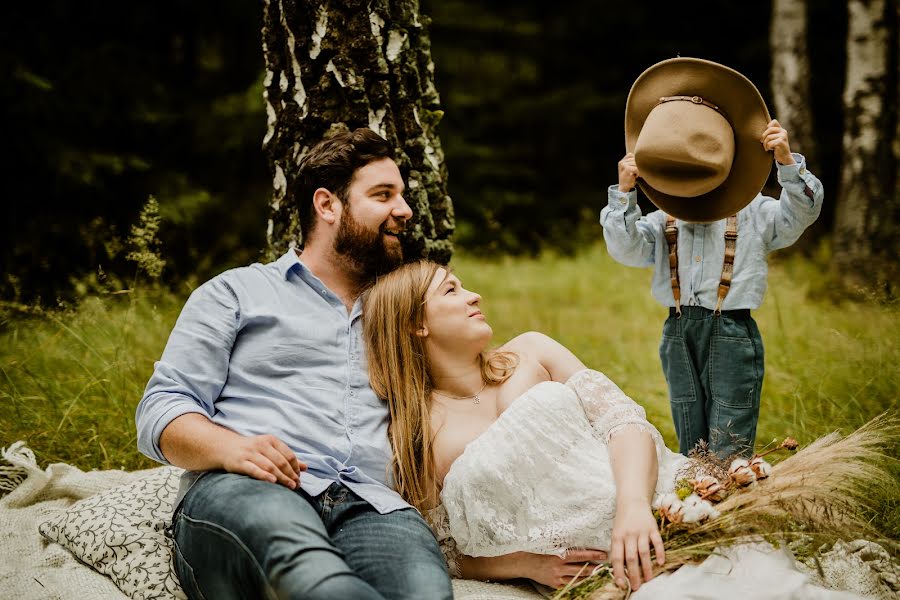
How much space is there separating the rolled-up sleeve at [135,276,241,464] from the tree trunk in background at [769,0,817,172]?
5.92 m

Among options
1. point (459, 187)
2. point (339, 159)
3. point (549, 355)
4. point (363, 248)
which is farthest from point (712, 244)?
A: point (459, 187)

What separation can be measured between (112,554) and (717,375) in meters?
2.17

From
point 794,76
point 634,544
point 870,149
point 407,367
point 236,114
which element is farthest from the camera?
point 236,114

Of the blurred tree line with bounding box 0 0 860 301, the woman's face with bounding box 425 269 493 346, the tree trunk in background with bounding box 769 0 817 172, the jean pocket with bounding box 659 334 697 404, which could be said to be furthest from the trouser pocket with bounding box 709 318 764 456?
the tree trunk in background with bounding box 769 0 817 172

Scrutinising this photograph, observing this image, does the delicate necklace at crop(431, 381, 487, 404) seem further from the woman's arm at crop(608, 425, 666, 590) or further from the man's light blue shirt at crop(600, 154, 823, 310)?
the man's light blue shirt at crop(600, 154, 823, 310)

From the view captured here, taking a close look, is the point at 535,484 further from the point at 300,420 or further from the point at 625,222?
the point at 625,222

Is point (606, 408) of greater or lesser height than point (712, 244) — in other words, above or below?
below

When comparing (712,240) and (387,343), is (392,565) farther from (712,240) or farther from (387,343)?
(712,240)

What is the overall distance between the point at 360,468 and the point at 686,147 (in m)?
1.56

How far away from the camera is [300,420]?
2.47 meters

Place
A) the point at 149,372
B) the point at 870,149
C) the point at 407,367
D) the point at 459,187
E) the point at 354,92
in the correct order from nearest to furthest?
the point at 407,367, the point at 354,92, the point at 149,372, the point at 870,149, the point at 459,187

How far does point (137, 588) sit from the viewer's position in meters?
2.34

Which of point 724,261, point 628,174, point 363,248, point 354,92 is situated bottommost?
point 724,261

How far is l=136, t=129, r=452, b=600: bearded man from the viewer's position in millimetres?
2045
